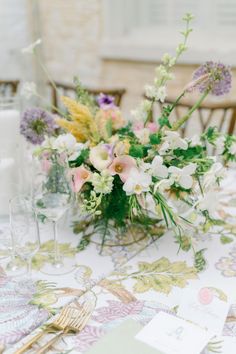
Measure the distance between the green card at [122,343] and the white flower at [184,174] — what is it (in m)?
0.33

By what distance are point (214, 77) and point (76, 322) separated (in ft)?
2.03

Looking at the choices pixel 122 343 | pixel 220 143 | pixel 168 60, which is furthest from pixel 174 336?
pixel 168 60

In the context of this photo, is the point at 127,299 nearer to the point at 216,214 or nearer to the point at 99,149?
the point at 99,149

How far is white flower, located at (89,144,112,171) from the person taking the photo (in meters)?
1.04

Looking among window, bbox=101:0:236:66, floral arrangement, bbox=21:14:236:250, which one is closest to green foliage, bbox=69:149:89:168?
floral arrangement, bbox=21:14:236:250

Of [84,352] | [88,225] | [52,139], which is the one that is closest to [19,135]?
[52,139]

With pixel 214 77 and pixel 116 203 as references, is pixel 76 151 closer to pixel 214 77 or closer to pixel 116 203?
pixel 116 203

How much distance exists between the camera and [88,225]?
1232 mm

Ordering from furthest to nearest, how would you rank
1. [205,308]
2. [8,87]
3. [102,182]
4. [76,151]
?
[8,87] < [76,151] < [102,182] < [205,308]

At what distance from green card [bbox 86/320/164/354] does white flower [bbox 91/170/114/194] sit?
290 millimetres

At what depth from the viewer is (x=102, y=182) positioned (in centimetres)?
100

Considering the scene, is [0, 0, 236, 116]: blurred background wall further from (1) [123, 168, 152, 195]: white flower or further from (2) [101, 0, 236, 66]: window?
(1) [123, 168, 152, 195]: white flower

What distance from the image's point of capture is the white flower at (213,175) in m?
1.03

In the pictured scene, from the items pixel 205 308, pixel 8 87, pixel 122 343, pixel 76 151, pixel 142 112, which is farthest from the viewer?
pixel 8 87
